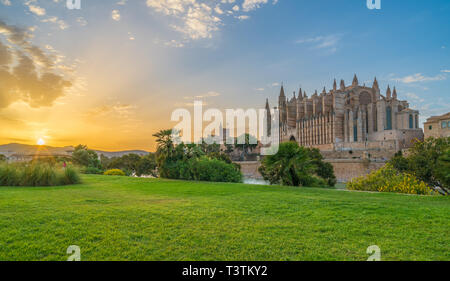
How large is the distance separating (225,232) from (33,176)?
13162 millimetres

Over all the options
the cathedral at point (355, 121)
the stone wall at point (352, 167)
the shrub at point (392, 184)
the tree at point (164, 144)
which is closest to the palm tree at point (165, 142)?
the tree at point (164, 144)

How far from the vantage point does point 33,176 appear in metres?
13.4

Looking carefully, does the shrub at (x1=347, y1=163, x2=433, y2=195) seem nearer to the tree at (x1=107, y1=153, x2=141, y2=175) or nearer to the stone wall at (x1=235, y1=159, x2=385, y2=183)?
the stone wall at (x1=235, y1=159, x2=385, y2=183)

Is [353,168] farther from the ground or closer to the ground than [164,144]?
closer to the ground

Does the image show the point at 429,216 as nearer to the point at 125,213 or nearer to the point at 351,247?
the point at 351,247

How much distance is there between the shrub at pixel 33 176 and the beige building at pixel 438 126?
53204 mm

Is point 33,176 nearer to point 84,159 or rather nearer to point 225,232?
point 225,232

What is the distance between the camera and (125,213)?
20.3 ft

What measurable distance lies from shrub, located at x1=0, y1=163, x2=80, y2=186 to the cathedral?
4971 cm

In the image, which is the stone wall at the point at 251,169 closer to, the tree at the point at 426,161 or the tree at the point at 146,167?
the tree at the point at 146,167

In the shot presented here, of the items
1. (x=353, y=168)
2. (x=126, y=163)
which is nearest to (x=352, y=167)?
(x=353, y=168)

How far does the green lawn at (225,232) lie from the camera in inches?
144
